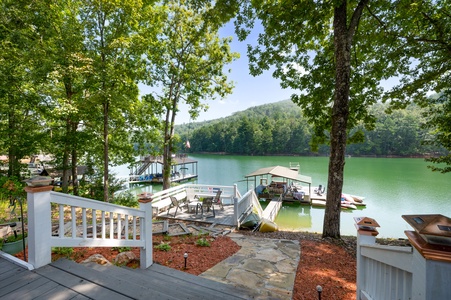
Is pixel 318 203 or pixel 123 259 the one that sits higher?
pixel 123 259

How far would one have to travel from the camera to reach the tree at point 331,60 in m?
4.75

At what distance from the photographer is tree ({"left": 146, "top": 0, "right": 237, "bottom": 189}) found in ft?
30.0

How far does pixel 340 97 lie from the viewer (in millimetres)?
4758

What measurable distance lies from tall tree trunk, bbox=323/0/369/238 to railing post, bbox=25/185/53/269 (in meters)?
5.15

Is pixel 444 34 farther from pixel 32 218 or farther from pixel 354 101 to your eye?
pixel 32 218

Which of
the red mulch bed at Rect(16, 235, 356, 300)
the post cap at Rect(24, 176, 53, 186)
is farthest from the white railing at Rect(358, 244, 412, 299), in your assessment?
the post cap at Rect(24, 176, 53, 186)

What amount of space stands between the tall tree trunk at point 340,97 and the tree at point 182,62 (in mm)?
5757

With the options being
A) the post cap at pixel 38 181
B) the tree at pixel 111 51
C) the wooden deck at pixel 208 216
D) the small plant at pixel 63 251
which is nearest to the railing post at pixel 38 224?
the post cap at pixel 38 181

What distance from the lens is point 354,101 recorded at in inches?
223

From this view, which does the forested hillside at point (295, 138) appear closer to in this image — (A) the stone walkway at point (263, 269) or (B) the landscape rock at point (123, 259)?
(A) the stone walkway at point (263, 269)

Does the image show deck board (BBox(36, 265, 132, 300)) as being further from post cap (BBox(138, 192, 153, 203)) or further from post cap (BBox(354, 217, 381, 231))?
post cap (BBox(354, 217, 381, 231))

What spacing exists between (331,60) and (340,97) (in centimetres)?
192

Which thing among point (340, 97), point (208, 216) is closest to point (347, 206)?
point (208, 216)

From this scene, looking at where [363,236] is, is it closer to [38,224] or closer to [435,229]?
[435,229]
